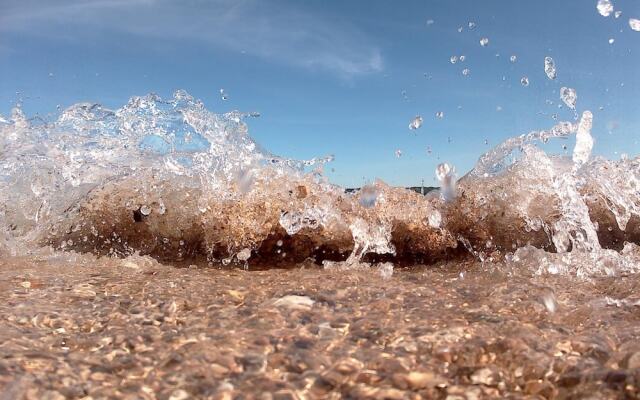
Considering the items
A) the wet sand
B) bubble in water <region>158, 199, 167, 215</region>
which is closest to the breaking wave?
bubble in water <region>158, 199, 167, 215</region>

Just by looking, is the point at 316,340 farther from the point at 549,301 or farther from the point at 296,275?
the point at 296,275

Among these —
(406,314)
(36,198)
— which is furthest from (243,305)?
(36,198)

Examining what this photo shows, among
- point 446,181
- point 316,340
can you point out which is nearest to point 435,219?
point 446,181

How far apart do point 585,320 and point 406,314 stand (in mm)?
521

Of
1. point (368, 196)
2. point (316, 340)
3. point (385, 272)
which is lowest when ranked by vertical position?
point (316, 340)

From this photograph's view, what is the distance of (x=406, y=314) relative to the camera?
5.64 ft

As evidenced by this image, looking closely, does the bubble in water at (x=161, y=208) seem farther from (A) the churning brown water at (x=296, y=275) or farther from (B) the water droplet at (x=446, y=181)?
(B) the water droplet at (x=446, y=181)

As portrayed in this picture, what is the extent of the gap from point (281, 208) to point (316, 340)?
8.09 ft

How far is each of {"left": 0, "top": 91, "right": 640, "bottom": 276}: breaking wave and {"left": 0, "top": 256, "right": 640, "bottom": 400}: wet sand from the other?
1525mm

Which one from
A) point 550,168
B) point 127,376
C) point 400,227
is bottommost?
point 127,376

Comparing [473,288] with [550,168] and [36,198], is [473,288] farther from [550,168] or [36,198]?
[36,198]

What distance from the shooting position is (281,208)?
3.91 m

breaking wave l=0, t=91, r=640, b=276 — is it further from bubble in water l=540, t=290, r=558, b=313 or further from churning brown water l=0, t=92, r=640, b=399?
bubble in water l=540, t=290, r=558, b=313

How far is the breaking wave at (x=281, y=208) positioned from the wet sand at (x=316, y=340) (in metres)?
1.53
